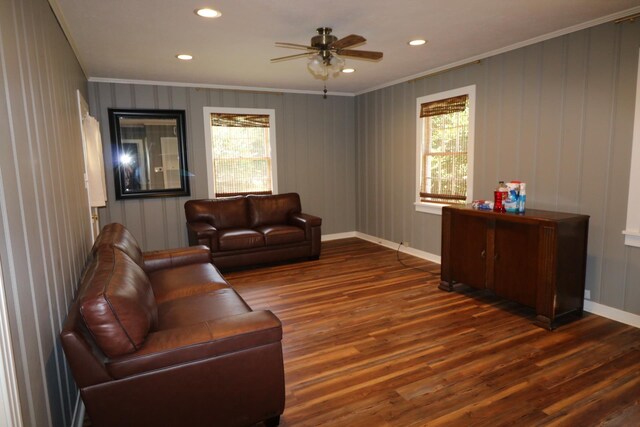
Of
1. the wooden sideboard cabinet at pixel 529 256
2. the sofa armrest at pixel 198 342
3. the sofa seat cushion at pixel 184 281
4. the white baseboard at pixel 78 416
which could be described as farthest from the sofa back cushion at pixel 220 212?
the sofa armrest at pixel 198 342

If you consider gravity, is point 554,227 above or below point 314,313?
above

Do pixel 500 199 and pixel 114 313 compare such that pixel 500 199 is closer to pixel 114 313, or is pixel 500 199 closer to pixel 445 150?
pixel 445 150

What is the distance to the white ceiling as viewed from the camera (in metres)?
2.83

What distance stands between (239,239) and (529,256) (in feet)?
10.8

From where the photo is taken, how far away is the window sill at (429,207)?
5.05 m

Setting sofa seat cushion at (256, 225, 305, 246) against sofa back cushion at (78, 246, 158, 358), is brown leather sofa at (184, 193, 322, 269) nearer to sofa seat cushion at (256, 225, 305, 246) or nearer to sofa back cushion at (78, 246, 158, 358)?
sofa seat cushion at (256, 225, 305, 246)

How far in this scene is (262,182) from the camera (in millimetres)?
6148

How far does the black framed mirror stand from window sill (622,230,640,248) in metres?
5.13

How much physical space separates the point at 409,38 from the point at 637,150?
211 cm

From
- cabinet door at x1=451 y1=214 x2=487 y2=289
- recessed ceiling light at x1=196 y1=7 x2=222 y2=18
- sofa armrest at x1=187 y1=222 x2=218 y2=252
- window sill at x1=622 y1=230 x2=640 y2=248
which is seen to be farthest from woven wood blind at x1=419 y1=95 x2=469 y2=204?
recessed ceiling light at x1=196 y1=7 x2=222 y2=18

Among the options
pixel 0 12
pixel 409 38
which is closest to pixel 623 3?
pixel 409 38

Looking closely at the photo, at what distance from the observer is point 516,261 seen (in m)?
3.39

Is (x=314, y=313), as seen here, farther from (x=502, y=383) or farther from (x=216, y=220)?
(x=216, y=220)

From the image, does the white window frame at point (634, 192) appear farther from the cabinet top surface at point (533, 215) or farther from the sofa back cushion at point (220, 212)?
the sofa back cushion at point (220, 212)
